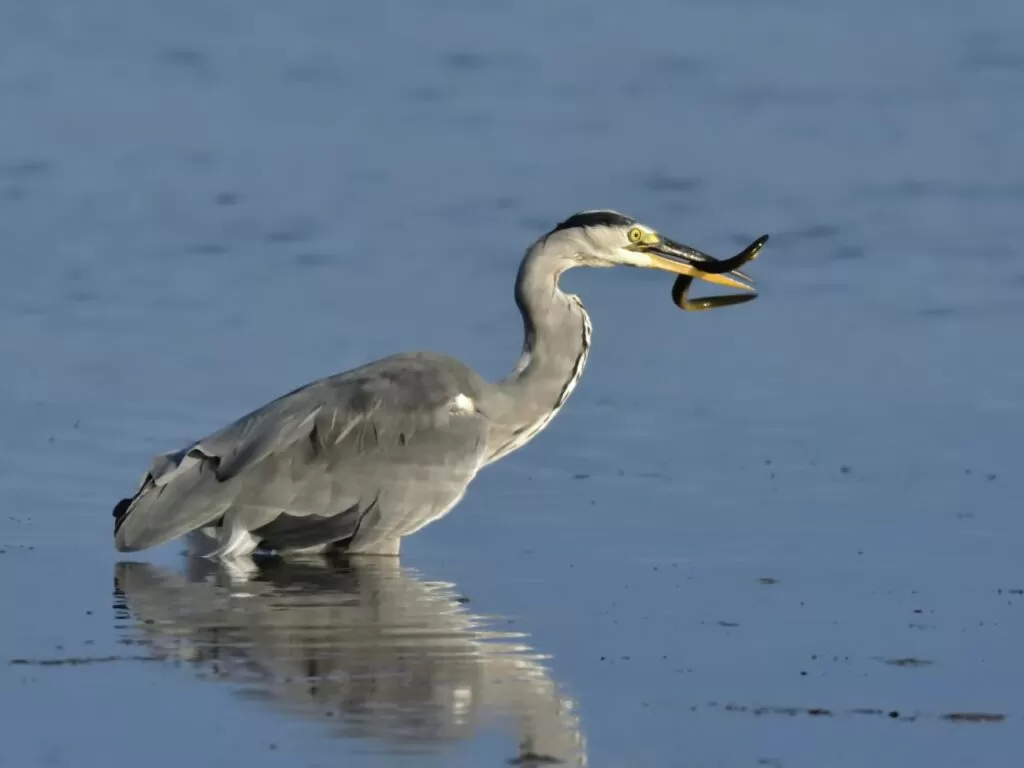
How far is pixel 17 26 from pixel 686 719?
17.5 meters

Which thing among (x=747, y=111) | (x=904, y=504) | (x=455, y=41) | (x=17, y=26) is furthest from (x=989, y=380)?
(x=17, y=26)

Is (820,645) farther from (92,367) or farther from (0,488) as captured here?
(92,367)

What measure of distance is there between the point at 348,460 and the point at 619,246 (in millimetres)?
1688

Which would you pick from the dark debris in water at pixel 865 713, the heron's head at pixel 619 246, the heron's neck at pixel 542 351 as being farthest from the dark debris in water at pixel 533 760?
the heron's head at pixel 619 246

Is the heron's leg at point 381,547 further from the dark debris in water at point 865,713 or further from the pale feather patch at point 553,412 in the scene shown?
the dark debris in water at point 865,713

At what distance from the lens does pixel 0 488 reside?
32.9ft

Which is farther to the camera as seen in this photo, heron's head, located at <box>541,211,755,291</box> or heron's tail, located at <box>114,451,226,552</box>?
heron's head, located at <box>541,211,755,291</box>

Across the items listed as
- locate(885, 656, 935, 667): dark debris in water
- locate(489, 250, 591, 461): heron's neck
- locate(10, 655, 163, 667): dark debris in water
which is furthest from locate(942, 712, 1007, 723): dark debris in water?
locate(489, 250, 591, 461): heron's neck

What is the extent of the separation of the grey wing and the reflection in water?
21 cm

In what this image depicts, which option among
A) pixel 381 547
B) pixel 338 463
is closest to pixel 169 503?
pixel 338 463

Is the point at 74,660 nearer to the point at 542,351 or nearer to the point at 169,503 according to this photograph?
the point at 169,503

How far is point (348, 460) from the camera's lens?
9555 millimetres

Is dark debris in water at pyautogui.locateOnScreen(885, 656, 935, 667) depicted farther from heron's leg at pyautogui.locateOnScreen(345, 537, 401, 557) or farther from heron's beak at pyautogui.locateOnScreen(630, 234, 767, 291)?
heron's beak at pyautogui.locateOnScreen(630, 234, 767, 291)

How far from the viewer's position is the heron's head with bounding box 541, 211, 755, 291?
33.9 ft
